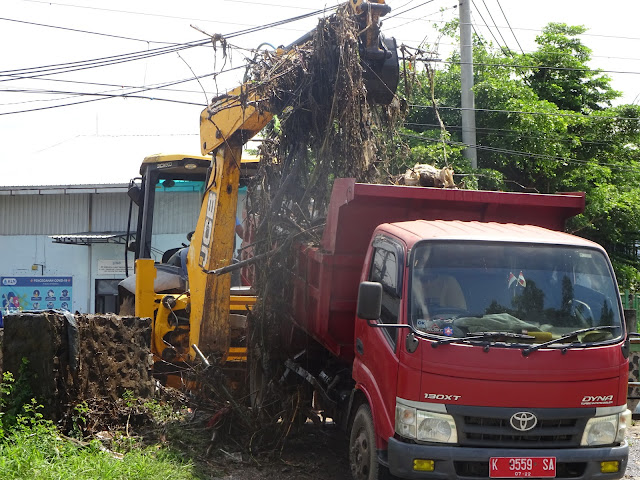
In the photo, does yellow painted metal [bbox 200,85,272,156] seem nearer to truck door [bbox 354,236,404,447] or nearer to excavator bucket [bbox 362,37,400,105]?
excavator bucket [bbox 362,37,400,105]

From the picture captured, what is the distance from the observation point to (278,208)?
8.03 m

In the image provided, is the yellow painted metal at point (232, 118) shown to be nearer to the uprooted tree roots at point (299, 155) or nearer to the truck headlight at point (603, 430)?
the uprooted tree roots at point (299, 155)

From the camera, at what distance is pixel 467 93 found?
16.4m

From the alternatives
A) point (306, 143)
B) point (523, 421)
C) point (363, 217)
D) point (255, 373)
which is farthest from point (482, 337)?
point (306, 143)

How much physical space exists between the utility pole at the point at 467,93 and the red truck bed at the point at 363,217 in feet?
30.8

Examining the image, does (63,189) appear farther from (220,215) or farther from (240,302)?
(220,215)

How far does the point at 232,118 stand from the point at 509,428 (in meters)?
4.64

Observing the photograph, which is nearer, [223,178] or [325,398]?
[325,398]

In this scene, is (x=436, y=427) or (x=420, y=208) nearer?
(x=436, y=427)

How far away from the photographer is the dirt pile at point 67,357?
6.86 metres

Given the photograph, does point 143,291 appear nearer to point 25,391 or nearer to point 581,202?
point 25,391

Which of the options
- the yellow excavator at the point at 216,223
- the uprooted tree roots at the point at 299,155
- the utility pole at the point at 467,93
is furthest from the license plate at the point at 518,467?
the utility pole at the point at 467,93

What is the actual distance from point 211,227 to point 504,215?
3.22 m

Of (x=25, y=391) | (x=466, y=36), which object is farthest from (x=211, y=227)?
(x=466, y=36)
